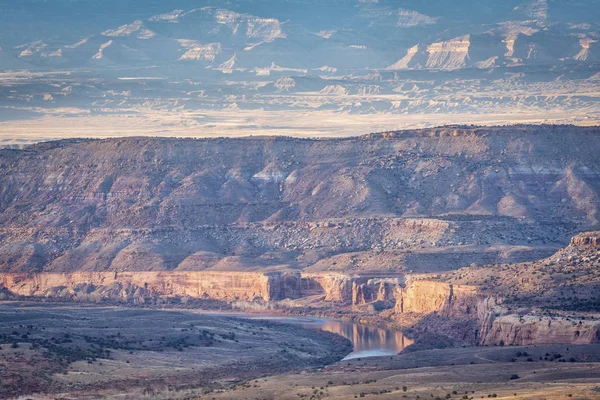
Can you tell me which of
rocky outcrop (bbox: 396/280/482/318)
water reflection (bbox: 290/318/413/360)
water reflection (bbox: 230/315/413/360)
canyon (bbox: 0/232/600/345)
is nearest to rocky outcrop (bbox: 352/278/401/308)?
canyon (bbox: 0/232/600/345)

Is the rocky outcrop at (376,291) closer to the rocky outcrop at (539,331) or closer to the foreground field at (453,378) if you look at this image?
the rocky outcrop at (539,331)

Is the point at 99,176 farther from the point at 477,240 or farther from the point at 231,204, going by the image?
the point at 477,240

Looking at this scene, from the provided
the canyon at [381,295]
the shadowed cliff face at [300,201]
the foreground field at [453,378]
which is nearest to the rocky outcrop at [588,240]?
the canyon at [381,295]

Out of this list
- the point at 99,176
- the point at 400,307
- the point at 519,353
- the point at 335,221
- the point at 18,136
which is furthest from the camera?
the point at 18,136

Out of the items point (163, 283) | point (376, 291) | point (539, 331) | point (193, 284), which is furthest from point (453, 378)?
point (163, 283)

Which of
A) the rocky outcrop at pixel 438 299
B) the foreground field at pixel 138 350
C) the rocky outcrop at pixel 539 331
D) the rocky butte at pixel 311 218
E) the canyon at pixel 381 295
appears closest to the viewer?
the foreground field at pixel 138 350

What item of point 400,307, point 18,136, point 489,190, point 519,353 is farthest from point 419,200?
point 18,136
